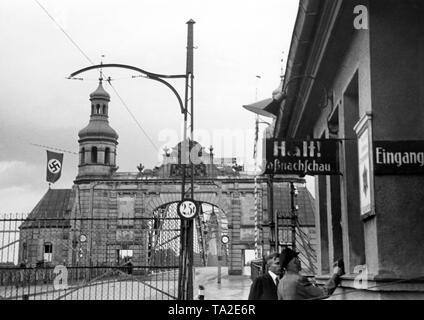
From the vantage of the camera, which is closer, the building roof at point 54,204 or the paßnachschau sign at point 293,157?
the paßnachschau sign at point 293,157

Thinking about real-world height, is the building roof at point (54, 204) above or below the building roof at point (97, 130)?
below

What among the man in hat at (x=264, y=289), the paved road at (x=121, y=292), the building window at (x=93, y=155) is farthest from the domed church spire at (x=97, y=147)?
the man in hat at (x=264, y=289)

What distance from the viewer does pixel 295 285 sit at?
596cm

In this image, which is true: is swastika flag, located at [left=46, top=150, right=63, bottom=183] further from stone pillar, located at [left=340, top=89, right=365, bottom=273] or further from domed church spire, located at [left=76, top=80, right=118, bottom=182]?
domed church spire, located at [left=76, top=80, right=118, bottom=182]

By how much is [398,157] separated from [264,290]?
194 centimetres

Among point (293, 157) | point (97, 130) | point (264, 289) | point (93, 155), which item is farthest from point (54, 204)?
point (264, 289)

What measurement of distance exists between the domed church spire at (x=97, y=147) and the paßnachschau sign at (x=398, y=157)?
176 ft

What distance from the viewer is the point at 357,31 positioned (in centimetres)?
749

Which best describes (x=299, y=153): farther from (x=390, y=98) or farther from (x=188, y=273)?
(x=188, y=273)

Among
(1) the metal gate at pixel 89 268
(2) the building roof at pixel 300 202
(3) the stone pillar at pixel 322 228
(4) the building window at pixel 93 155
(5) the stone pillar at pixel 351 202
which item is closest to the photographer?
A: (5) the stone pillar at pixel 351 202

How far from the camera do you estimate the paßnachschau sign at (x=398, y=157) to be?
6344 mm

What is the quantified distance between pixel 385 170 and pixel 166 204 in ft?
166

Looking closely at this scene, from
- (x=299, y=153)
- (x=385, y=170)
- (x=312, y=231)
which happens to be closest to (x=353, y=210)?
(x=299, y=153)

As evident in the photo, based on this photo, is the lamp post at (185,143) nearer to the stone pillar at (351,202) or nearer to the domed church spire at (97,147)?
the stone pillar at (351,202)
